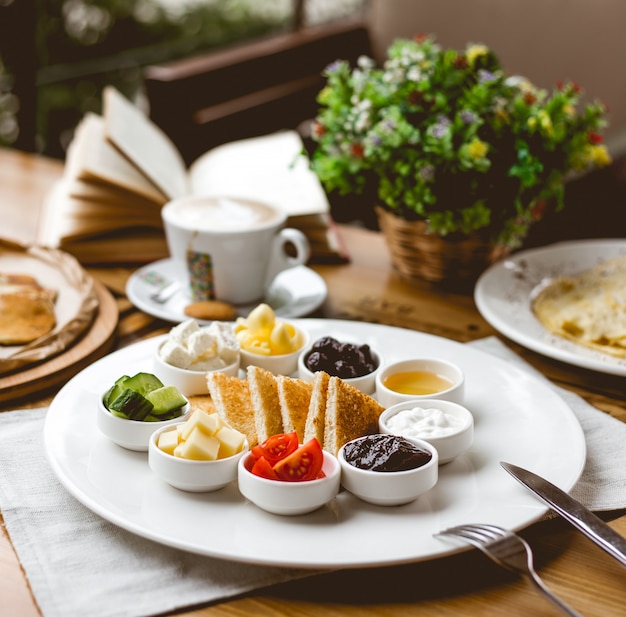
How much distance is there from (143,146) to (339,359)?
1.23m

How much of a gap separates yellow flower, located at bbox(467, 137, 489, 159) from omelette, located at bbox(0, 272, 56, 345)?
996 millimetres

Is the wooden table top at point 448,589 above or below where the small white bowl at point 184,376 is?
below

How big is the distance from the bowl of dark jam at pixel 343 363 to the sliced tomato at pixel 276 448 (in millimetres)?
284

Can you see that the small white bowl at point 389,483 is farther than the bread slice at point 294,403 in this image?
No

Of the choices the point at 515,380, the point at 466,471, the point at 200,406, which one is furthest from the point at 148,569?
the point at 515,380

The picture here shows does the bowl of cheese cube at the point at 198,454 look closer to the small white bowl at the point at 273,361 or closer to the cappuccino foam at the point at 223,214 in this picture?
the small white bowl at the point at 273,361

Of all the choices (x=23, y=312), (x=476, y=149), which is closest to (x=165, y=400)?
(x=23, y=312)

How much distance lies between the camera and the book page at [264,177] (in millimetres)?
2365

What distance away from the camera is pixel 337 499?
3.95 ft

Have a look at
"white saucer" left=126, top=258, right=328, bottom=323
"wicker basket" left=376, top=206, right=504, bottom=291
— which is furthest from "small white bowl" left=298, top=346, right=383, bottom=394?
"wicker basket" left=376, top=206, right=504, bottom=291

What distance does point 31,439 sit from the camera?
140cm

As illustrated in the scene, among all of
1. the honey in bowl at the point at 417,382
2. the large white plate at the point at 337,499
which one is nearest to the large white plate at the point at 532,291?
the large white plate at the point at 337,499

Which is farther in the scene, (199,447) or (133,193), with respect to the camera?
(133,193)

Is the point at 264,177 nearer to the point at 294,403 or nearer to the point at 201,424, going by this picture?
the point at 294,403
